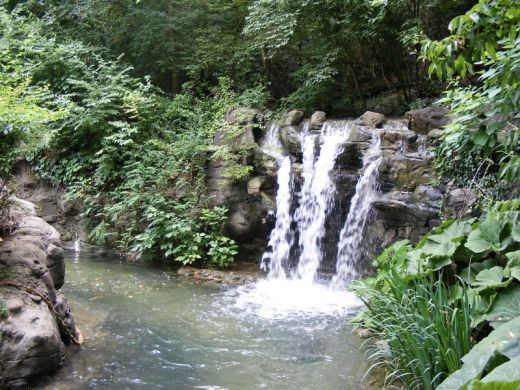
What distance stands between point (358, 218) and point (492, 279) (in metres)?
4.33

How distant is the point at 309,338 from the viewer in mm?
5070

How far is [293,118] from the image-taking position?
8.95 m

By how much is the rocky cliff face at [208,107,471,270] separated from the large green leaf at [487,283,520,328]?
311 cm

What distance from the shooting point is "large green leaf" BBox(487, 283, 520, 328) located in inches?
113

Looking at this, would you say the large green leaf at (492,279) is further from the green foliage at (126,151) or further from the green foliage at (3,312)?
the green foliage at (126,151)

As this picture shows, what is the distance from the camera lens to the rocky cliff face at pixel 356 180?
6.54m

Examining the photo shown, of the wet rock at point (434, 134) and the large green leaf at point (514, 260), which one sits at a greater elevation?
the wet rock at point (434, 134)

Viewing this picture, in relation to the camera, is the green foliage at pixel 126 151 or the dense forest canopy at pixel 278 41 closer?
the green foliage at pixel 126 151

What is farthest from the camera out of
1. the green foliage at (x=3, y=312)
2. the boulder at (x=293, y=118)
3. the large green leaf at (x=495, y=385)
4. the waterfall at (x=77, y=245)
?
the waterfall at (x=77, y=245)

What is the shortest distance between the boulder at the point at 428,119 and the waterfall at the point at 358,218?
0.76 metres

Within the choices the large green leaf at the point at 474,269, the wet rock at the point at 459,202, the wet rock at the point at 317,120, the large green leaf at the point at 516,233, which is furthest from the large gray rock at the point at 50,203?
the large green leaf at the point at 516,233

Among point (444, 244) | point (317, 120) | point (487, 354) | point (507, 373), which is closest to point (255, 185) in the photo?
point (317, 120)

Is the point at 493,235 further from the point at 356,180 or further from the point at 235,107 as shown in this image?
the point at 235,107

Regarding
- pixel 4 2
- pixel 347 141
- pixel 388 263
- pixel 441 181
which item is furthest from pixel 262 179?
pixel 4 2
